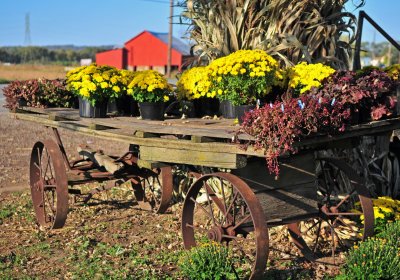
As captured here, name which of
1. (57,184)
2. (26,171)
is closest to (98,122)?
(57,184)

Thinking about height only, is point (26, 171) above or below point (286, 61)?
below

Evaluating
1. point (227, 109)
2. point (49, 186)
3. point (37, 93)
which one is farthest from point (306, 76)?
point (37, 93)

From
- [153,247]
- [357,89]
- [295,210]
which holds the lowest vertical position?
[153,247]

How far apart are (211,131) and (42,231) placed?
2703 mm

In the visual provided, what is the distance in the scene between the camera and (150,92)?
5.51 metres

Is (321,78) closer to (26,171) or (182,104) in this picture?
(182,104)

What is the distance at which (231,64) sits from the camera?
15.6 feet

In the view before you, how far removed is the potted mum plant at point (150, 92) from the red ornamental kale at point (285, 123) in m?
1.65

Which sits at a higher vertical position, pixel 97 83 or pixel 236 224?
pixel 97 83

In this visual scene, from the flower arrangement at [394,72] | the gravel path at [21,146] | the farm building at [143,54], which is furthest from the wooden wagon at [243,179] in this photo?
the farm building at [143,54]

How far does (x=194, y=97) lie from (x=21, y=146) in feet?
25.0

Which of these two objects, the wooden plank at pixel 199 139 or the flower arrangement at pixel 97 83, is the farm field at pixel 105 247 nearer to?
the wooden plank at pixel 199 139

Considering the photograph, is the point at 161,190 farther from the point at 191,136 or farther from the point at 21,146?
the point at 21,146

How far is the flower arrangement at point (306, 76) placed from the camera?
501 cm
